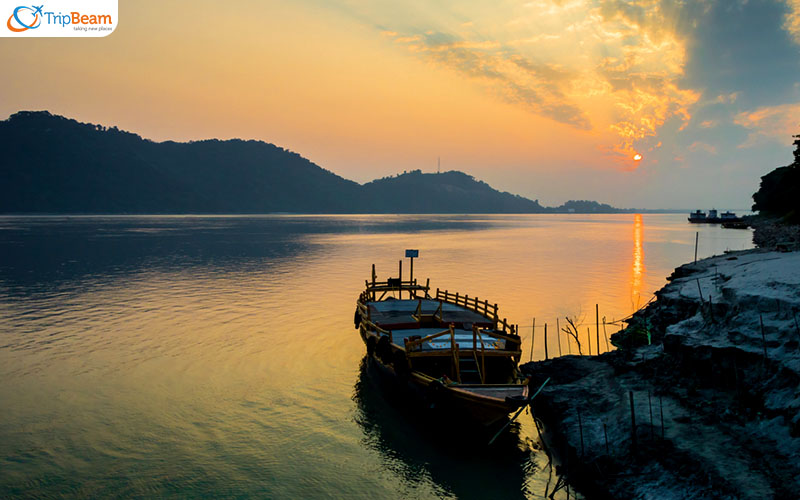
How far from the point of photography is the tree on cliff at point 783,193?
61.4 metres

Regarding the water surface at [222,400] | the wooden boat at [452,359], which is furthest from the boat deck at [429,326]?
the water surface at [222,400]

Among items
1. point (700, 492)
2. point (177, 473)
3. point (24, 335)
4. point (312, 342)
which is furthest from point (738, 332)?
point (24, 335)

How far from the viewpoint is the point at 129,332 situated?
31.2 meters

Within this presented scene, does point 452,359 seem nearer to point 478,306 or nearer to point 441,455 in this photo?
point 441,455

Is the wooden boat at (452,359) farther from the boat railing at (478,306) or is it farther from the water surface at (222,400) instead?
the water surface at (222,400)

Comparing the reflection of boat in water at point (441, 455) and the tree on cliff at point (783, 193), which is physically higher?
the tree on cliff at point (783, 193)

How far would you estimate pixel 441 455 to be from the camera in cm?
1650

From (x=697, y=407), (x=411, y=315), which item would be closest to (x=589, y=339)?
(x=411, y=315)

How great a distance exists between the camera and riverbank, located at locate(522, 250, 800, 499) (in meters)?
12.2

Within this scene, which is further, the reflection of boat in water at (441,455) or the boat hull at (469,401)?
the boat hull at (469,401)

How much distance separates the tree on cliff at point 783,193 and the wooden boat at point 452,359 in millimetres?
60425

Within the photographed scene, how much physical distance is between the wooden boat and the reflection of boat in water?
1.16 m

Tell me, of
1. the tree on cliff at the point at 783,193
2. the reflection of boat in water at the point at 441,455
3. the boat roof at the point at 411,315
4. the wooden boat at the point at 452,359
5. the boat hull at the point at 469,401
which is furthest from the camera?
the tree on cliff at the point at 783,193

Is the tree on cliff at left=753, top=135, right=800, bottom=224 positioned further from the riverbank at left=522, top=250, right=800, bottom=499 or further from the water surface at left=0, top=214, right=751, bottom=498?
the riverbank at left=522, top=250, right=800, bottom=499
